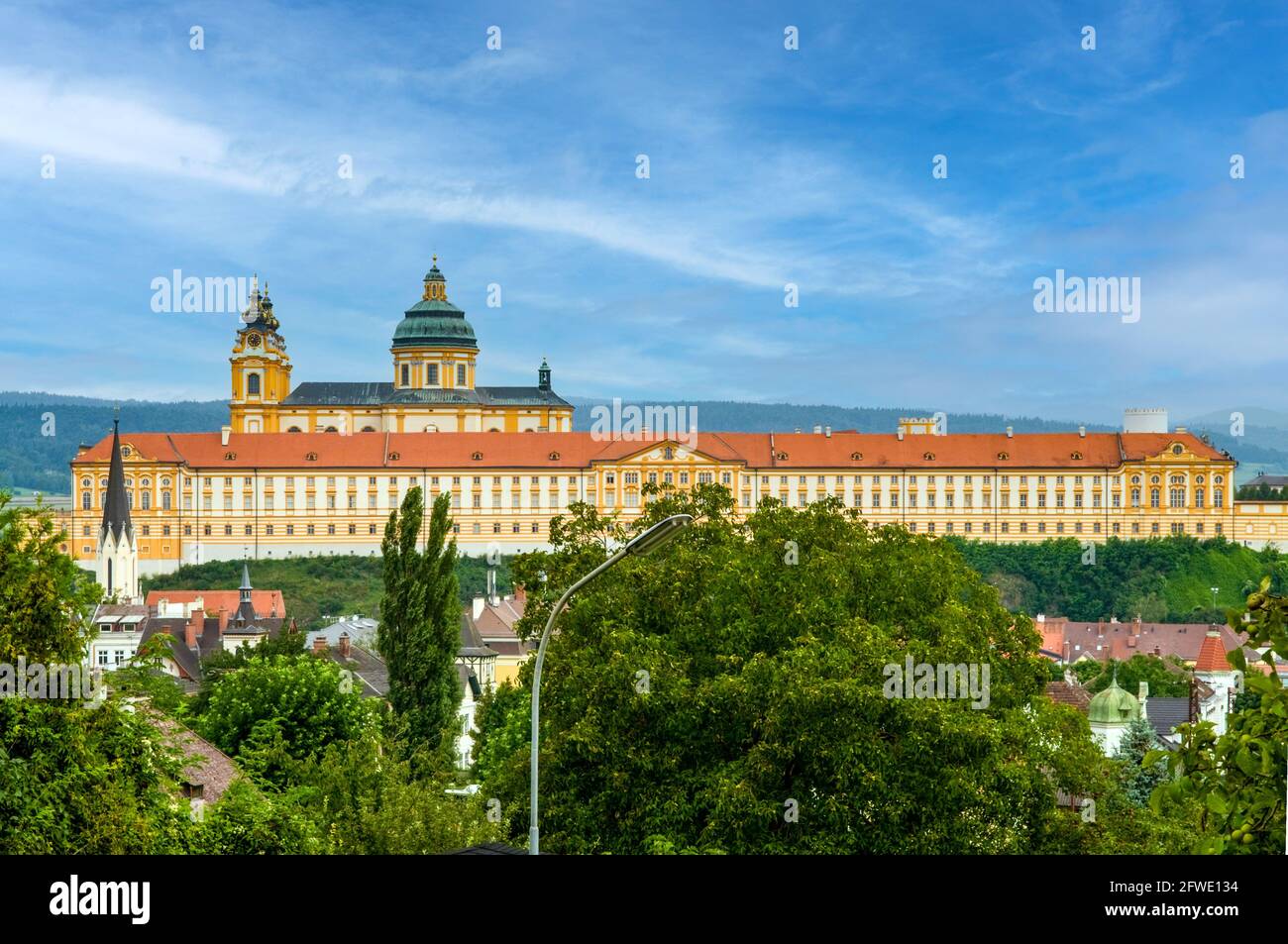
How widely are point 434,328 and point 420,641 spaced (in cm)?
9948

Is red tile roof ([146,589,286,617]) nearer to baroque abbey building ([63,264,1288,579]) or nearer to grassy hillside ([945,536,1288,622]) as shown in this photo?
baroque abbey building ([63,264,1288,579])

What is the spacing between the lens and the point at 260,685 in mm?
31750

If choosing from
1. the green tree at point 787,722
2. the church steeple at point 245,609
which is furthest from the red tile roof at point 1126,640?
the green tree at point 787,722

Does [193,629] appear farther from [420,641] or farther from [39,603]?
[39,603]

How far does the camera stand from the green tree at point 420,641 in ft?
111

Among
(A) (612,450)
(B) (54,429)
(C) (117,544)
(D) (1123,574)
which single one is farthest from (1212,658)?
(B) (54,429)

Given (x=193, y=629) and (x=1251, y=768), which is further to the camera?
(x=193, y=629)

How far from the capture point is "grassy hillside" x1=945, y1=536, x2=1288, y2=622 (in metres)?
102

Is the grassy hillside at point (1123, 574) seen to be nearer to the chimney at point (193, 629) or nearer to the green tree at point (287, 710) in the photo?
the chimney at point (193, 629)

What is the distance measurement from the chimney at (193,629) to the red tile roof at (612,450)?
1403 inches

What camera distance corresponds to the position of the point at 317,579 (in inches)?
4033

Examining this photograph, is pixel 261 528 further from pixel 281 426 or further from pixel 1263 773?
pixel 1263 773

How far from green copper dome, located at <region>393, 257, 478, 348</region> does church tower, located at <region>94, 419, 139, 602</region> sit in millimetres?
32064

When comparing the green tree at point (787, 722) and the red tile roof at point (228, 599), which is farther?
the red tile roof at point (228, 599)
